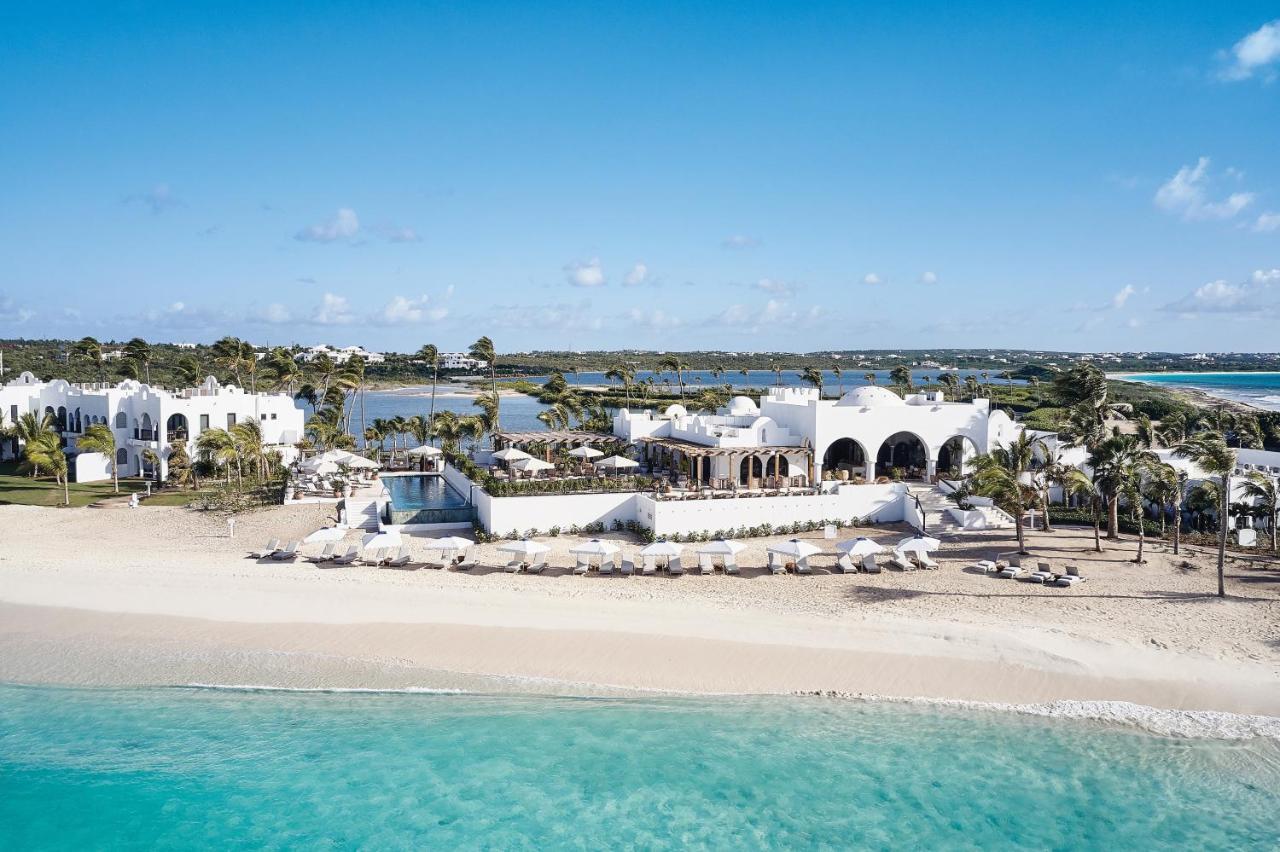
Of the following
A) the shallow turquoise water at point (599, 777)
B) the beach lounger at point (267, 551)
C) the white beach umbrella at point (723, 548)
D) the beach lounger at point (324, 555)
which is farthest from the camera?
the beach lounger at point (267, 551)

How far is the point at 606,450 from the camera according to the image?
4059 cm

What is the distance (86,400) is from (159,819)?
41597mm

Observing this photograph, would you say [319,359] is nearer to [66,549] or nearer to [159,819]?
[66,549]

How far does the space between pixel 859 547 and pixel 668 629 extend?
7.69 m

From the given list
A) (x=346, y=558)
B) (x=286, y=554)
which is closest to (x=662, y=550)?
(x=346, y=558)

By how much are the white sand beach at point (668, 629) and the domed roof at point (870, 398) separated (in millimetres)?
12218

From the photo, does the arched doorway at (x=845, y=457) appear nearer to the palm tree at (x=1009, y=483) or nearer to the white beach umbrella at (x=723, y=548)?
the palm tree at (x=1009, y=483)

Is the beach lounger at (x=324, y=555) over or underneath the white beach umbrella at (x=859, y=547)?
underneath

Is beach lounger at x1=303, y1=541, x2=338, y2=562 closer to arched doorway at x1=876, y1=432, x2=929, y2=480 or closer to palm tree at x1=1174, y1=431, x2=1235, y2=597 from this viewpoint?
arched doorway at x1=876, y1=432, x2=929, y2=480

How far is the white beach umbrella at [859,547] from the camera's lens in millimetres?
26500

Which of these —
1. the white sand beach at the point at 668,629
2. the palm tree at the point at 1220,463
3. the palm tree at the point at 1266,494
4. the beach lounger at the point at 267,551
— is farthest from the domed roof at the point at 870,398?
the beach lounger at the point at 267,551

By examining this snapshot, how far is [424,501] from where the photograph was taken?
1412 inches

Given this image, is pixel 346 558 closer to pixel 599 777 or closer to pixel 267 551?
pixel 267 551

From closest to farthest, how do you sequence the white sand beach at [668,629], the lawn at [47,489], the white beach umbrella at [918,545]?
the white sand beach at [668,629] < the white beach umbrella at [918,545] < the lawn at [47,489]
